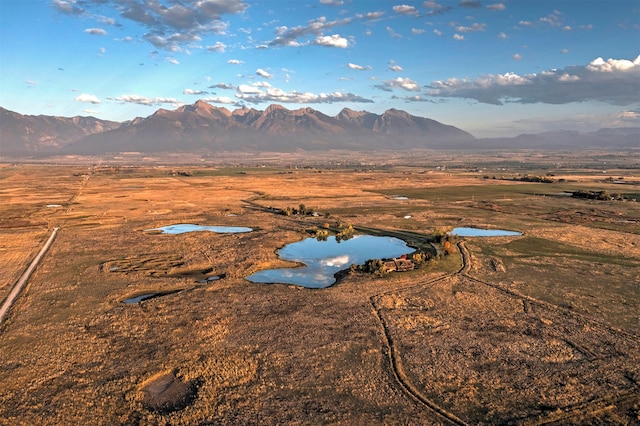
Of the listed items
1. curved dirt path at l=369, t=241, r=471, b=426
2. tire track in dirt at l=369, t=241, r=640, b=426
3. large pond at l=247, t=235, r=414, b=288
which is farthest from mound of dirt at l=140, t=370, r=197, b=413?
large pond at l=247, t=235, r=414, b=288

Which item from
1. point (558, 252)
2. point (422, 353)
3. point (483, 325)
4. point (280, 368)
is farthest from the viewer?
point (558, 252)

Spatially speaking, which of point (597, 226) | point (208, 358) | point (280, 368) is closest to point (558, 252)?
point (597, 226)

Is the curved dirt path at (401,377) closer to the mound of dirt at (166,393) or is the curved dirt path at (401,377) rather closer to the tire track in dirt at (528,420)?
the tire track in dirt at (528,420)

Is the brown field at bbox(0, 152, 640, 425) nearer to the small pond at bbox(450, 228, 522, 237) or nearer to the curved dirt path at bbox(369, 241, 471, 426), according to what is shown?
the curved dirt path at bbox(369, 241, 471, 426)

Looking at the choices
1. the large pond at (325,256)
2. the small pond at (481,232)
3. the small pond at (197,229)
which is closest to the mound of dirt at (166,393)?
the large pond at (325,256)

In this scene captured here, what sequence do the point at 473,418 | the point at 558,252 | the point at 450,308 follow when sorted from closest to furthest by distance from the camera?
the point at 473,418, the point at 450,308, the point at 558,252

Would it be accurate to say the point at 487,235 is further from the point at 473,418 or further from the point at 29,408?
the point at 29,408

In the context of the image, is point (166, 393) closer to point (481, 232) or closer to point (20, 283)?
point (20, 283)
